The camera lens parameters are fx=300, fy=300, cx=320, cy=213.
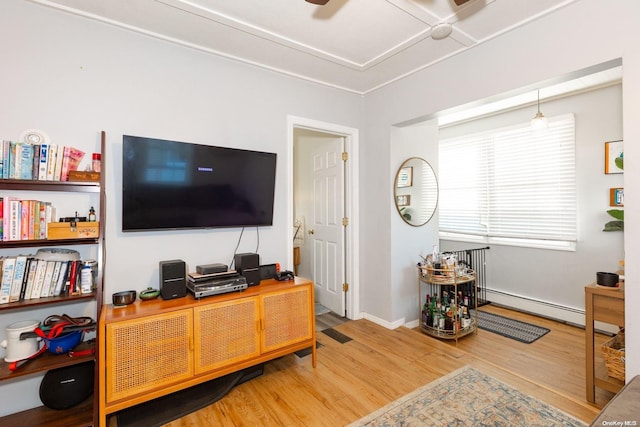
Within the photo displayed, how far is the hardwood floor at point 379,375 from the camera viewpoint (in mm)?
1920

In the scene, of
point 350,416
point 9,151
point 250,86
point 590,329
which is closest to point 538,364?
point 590,329

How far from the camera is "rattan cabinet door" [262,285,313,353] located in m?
2.28

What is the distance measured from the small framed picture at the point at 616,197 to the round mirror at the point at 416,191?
171cm

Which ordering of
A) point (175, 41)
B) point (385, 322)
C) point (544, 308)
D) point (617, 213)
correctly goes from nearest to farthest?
point (175, 41), point (617, 213), point (385, 322), point (544, 308)

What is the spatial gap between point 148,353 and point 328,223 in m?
2.33

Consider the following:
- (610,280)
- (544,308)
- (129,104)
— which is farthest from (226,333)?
(544,308)

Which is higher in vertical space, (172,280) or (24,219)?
(24,219)

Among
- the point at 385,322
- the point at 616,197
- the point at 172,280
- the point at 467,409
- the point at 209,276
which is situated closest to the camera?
the point at 467,409

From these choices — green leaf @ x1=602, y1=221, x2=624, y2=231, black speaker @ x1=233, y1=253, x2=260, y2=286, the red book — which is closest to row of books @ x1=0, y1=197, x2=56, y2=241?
the red book

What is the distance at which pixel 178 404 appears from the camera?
200cm

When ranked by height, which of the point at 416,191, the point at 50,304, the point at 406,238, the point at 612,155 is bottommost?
the point at 50,304

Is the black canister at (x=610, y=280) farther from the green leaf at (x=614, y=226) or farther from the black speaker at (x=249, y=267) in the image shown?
the black speaker at (x=249, y=267)

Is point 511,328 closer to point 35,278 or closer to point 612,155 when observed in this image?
point 612,155

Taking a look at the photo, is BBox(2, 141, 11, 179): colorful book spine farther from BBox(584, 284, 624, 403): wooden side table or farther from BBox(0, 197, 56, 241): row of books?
BBox(584, 284, 624, 403): wooden side table
